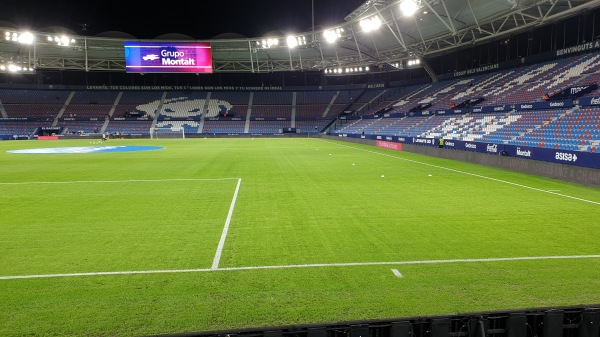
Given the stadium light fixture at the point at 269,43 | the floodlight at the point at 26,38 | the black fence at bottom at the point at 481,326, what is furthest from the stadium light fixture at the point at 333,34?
the black fence at bottom at the point at 481,326

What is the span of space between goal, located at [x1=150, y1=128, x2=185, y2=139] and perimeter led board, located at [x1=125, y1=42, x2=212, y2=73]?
2043cm

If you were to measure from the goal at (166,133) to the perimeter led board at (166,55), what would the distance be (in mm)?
20431

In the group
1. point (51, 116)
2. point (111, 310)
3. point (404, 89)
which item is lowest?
point (111, 310)

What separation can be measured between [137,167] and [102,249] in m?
15.1

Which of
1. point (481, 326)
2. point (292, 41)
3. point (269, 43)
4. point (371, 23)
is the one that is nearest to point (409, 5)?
point (371, 23)

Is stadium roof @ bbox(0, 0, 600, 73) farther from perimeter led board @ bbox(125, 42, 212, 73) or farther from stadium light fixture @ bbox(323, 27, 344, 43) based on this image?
perimeter led board @ bbox(125, 42, 212, 73)

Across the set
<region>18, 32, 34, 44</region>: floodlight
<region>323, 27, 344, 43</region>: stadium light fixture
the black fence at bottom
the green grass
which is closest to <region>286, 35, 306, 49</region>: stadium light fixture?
<region>323, 27, 344, 43</region>: stadium light fixture

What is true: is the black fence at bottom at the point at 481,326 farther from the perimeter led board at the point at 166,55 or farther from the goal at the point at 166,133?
the goal at the point at 166,133

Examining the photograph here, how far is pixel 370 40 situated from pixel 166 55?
1005 inches

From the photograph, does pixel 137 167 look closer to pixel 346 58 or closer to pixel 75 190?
pixel 75 190

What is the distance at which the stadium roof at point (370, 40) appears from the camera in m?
31.4

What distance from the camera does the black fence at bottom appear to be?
12.4 ft

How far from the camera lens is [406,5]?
32.6m

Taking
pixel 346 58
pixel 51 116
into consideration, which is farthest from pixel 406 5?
pixel 51 116
